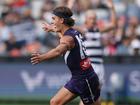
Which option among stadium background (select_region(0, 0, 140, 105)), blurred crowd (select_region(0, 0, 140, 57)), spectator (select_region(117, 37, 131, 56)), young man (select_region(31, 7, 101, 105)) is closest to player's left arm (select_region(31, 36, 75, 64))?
young man (select_region(31, 7, 101, 105))

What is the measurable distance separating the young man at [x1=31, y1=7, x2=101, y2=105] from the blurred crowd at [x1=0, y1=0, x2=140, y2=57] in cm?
622

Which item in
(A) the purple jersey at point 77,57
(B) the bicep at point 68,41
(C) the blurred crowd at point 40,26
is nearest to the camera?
(B) the bicep at point 68,41

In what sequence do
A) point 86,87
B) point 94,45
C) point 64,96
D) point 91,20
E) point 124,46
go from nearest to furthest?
point 64,96, point 86,87, point 91,20, point 94,45, point 124,46

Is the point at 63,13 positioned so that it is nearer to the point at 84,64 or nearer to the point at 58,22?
the point at 58,22

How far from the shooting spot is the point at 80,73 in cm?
1084

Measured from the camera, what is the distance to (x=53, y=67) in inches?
680

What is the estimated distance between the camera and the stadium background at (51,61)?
1692 cm

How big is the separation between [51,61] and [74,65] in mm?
6586

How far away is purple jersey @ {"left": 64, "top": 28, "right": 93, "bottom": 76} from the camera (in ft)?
34.7

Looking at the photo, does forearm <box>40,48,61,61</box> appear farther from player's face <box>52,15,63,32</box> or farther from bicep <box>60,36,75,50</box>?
player's face <box>52,15,63,32</box>

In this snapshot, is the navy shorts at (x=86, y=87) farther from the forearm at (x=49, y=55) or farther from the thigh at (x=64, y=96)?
the forearm at (x=49, y=55)

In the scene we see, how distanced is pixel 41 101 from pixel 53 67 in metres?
0.94

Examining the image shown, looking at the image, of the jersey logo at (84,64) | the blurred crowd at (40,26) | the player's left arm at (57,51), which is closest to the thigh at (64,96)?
the jersey logo at (84,64)

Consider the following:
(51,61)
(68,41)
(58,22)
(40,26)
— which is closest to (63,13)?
(58,22)
